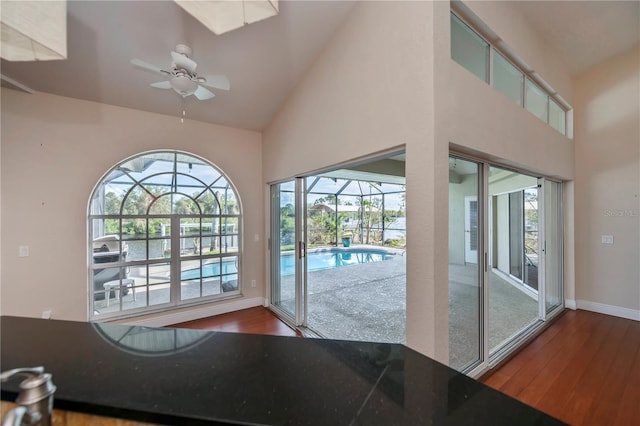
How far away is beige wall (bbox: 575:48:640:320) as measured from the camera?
11.4 ft

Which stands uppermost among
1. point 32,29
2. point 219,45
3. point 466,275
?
point 219,45

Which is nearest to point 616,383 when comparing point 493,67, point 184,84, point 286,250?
point 493,67

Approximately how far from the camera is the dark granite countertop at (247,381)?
1.87 feet

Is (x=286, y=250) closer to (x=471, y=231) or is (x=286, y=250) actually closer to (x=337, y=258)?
(x=471, y=231)

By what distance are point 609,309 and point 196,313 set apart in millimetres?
6155

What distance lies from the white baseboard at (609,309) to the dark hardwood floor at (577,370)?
0.17m

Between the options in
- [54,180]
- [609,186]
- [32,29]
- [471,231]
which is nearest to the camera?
[32,29]

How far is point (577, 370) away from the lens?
7.82 feet

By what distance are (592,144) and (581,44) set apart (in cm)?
149

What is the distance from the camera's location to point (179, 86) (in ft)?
7.34

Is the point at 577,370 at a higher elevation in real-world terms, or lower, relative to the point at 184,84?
lower

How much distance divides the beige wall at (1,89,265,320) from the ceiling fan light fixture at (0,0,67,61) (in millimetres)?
1596

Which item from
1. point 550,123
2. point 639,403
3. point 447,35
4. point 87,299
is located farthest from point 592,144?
point 87,299

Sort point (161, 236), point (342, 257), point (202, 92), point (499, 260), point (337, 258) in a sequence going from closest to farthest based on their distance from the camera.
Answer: point (202, 92), point (161, 236), point (499, 260), point (337, 258), point (342, 257)
